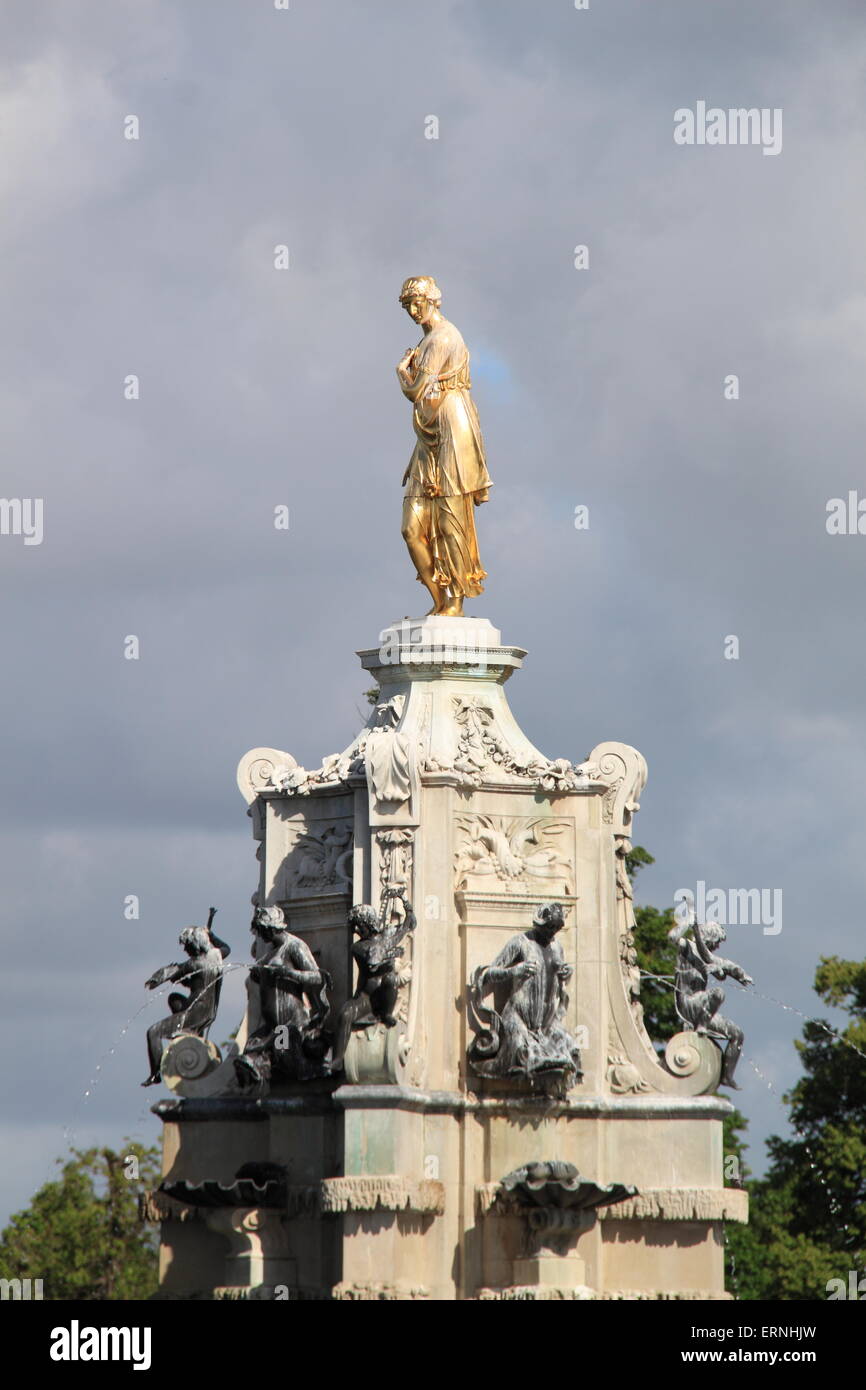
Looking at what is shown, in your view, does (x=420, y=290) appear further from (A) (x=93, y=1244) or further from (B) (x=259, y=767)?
(A) (x=93, y=1244)

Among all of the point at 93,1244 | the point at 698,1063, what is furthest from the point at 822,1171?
the point at 698,1063

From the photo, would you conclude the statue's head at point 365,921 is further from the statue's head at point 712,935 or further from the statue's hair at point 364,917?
the statue's head at point 712,935

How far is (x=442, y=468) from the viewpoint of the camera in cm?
3738

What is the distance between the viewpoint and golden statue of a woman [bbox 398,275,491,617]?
37.4m

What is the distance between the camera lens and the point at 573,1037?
118 ft

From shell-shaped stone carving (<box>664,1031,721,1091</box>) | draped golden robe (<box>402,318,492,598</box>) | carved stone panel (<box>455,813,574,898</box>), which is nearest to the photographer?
carved stone panel (<box>455,813,574,898</box>)

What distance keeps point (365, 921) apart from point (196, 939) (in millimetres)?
3261

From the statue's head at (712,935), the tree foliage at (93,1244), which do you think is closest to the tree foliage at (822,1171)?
the tree foliage at (93,1244)

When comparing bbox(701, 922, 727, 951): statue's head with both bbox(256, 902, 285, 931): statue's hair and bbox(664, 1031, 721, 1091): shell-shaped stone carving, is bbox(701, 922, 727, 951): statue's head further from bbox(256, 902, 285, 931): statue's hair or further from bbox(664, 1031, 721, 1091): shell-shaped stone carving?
bbox(256, 902, 285, 931): statue's hair

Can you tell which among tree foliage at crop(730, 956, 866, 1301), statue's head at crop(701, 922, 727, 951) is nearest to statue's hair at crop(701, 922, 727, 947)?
statue's head at crop(701, 922, 727, 951)

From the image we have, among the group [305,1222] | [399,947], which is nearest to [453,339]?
[399,947]

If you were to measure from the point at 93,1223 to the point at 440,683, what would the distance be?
25.8 metres

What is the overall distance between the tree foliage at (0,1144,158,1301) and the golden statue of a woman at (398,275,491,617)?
23.8 metres
